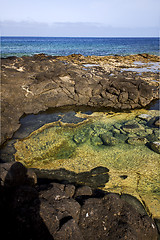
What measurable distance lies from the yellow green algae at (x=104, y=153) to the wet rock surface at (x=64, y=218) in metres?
1.59

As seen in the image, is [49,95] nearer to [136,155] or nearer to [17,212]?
A: [136,155]

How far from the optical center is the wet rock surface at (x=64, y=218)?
391 cm

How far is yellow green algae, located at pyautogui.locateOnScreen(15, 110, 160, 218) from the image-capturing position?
7.09 metres

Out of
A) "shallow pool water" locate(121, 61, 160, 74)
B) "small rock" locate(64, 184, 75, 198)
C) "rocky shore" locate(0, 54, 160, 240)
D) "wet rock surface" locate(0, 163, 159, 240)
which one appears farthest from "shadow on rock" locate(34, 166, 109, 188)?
"shallow pool water" locate(121, 61, 160, 74)

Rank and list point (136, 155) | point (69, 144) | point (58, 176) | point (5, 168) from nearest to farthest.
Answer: point (5, 168) → point (58, 176) → point (136, 155) → point (69, 144)

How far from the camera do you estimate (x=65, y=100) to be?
53.5 feet

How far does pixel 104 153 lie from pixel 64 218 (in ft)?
16.7

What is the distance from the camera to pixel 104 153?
916 centimetres

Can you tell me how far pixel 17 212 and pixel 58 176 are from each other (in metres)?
3.51

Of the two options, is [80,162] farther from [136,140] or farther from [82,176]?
[136,140]

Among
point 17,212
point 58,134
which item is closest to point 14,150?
point 58,134

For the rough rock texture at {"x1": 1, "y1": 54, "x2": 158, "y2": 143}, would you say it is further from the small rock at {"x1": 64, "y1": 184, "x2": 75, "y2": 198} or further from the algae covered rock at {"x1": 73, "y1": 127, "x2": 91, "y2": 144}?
the small rock at {"x1": 64, "y1": 184, "x2": 75, "y2": 198}

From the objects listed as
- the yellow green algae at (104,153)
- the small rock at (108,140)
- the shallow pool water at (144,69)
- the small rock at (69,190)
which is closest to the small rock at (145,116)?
the yellow green algae at (104,153)

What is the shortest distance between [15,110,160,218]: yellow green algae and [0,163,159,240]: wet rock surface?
5.23 feet
